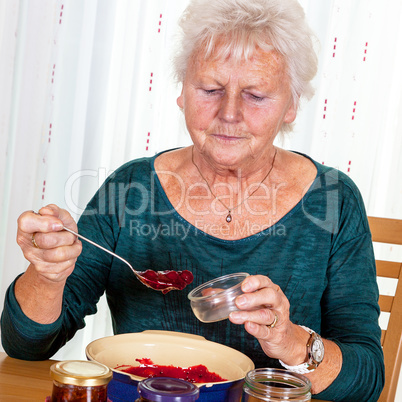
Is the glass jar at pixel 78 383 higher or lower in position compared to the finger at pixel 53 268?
lower

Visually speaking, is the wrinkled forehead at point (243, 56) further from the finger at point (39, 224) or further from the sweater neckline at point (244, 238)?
the finger at point (39, 224)

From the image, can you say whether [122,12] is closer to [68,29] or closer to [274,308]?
[68,29]

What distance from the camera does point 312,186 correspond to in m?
1.48

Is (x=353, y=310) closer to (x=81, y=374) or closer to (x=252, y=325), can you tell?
(x=252, y=325)

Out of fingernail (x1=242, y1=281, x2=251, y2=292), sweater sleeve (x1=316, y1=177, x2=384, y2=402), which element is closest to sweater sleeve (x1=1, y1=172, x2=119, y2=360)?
fingernail (x1=242, y1=281, x2=251, y2=292)

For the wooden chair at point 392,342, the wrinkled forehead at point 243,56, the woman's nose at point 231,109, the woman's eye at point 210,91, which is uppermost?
the wrinkled forehead at point 243,56

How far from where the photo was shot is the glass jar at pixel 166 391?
605mm

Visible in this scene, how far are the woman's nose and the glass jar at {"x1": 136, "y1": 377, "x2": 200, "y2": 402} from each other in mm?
748

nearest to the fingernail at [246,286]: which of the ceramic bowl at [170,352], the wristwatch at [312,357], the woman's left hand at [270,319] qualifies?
the woman's left hand at [270,319]

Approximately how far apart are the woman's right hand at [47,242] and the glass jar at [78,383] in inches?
13.4

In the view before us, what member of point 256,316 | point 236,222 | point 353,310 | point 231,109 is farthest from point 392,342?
point 231,109

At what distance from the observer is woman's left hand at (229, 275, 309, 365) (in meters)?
0.89

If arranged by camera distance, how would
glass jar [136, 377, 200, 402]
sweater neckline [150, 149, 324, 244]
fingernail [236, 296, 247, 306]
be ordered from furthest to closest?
sweater neckline [150, 149, 324, 244], fingernail [236, 296, 247, 306], glass jar [136, 377, 200, 402]

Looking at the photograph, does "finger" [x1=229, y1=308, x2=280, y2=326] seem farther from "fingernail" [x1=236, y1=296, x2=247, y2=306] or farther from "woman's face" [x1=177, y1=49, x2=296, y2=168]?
"woman's face" [x1=177, y1=49, x2=296, y2=168]
